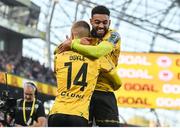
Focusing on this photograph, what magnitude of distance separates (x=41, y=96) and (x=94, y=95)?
77.4ft

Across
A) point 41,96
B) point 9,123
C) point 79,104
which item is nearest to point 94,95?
point 79,104

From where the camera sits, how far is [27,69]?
105 feet

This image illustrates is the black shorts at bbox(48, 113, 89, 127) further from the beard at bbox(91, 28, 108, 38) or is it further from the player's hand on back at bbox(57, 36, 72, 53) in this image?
the beard at bbox(91, 28, 108, 38)

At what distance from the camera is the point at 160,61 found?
84.8 feet

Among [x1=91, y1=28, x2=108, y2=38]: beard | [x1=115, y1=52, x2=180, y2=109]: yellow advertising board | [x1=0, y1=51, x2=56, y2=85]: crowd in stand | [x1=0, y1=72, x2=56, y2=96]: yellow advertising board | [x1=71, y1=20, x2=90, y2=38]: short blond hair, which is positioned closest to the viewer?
[x1=71, y1=20, x2=90, y2=38]: short blond hair

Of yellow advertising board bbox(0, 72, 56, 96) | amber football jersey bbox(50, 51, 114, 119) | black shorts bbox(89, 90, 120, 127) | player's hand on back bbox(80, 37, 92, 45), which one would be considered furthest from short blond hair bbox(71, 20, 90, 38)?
yellow advertising board bbox(0, 72, 56, 96)

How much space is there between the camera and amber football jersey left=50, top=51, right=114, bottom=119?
4.65m

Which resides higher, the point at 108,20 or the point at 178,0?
the point at 178,0

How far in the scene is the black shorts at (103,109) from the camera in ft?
16.8

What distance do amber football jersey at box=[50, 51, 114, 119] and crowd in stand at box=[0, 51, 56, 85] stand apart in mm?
23220

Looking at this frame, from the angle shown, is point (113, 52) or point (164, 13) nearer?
point (113, 52)

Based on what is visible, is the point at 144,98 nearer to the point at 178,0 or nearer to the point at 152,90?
the point at 152,90

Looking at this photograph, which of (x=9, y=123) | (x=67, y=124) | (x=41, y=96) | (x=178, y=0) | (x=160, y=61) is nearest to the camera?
(x=67, y=124)

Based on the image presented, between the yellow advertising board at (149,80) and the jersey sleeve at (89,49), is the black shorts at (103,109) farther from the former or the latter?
the yellow advertising board at (149,80)
